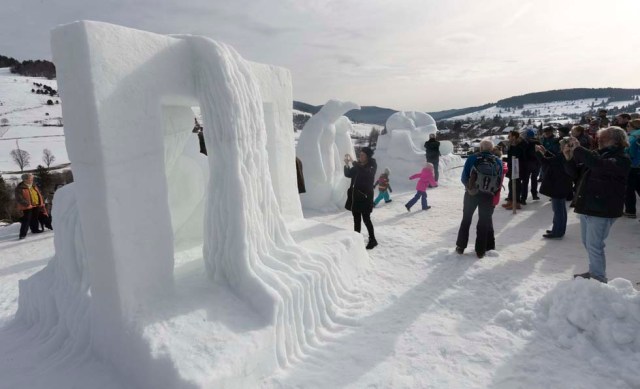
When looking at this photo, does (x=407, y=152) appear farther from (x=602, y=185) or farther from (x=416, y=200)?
(x=602, y=185)

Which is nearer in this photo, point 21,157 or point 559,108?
point 21,157

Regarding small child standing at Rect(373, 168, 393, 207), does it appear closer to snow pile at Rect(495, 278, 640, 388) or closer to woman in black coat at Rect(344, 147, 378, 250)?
woman in black coat at Rect(344, 147, 378, 250)

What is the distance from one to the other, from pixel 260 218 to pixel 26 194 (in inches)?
262

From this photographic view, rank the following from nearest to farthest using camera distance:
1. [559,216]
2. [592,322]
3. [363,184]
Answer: [592,322] < [363,184] < [559,216]

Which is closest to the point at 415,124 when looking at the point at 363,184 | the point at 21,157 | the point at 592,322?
the point at 363,184

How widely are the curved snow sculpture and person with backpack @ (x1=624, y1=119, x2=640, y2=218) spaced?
205 inches

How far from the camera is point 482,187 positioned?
4.71 m

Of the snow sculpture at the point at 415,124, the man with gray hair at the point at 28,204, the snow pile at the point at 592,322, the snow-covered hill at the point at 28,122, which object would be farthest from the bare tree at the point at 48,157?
the snow pile at the point at 592,322

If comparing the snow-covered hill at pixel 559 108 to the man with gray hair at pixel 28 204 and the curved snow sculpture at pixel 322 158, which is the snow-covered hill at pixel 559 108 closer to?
the curved snow sculpture at pixel 322 158

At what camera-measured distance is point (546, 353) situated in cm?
304

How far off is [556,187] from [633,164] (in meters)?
1.57

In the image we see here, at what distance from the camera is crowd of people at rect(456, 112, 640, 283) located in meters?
3.67

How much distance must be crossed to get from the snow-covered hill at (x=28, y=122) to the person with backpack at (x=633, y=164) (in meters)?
50.5

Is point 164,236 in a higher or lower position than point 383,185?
higher
